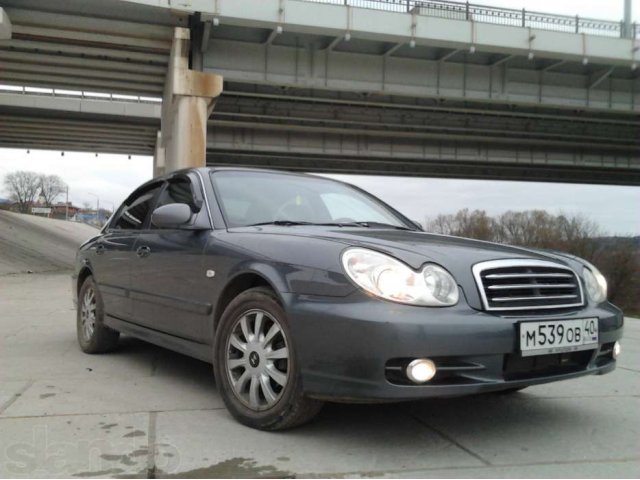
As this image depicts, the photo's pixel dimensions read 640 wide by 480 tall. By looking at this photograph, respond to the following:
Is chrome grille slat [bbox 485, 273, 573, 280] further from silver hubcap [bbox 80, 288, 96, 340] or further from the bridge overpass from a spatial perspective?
the bridge overpass

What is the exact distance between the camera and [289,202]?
4.16 metres

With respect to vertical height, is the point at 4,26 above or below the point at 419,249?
above

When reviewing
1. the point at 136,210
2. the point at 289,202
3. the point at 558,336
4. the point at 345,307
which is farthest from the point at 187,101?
the point at 558,336

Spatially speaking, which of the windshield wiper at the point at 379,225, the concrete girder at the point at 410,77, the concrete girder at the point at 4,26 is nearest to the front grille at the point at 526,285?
the windshield wiper at the point at 379,225

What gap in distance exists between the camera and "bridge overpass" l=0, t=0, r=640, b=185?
1781cm

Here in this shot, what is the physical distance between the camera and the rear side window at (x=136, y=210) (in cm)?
488

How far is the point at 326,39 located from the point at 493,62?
6380 mm

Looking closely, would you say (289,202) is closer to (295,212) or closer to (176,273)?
(295,212)

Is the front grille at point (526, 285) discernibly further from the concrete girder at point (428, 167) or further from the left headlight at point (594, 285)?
the concrete girder at point (428, 167)

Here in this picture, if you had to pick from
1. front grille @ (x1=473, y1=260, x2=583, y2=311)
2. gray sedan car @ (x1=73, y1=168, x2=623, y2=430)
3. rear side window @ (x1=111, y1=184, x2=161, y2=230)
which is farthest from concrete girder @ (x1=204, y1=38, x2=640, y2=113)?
front grille @ (x1=473, y1=260, x2=583, y2=311)

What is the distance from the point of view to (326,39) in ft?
64.3

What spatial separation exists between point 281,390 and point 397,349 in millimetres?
768

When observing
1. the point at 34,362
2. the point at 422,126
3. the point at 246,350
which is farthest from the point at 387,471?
the point at 422,126

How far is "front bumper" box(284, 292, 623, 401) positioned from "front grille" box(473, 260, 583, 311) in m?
0.10
